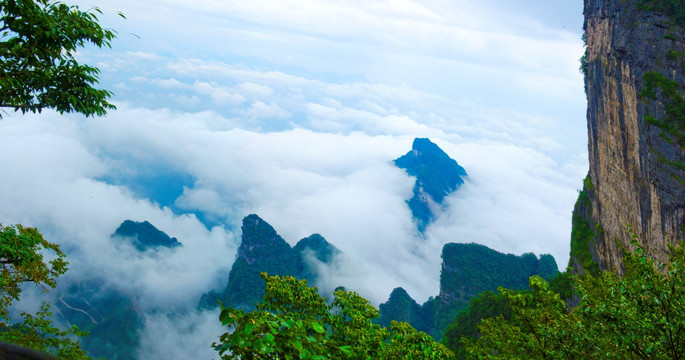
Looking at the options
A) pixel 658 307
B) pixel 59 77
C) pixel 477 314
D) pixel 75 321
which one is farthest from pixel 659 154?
pixel 75 321

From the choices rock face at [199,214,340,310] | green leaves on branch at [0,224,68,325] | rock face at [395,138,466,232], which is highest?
rock face at [395,138,466,232]

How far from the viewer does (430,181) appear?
6535 inches

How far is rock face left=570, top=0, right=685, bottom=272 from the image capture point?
26781mm

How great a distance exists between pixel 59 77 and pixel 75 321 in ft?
278

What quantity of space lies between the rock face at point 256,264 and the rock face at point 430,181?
269 feet

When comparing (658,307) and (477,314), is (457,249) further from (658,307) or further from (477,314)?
(658,307)

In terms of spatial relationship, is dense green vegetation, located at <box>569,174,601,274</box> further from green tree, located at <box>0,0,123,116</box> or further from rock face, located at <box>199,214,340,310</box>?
rock face, located at <box>199,214,340,310</box>

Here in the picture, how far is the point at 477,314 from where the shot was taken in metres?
47.6

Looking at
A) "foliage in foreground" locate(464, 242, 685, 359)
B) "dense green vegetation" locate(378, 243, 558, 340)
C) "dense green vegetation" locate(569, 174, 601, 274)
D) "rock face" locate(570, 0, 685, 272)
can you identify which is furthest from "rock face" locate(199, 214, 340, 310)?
"foliage in foreground" locate(464, 242, 685, 359)

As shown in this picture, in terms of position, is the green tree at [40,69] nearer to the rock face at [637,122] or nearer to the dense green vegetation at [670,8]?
the rock face at [637,122]

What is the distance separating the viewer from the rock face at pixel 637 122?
2678 centimetres

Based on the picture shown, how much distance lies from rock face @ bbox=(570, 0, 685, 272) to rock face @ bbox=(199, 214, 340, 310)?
188 ft

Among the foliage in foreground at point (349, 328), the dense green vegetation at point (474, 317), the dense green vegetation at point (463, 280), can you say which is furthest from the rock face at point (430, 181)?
the foliage in foreground at point (349, 328)

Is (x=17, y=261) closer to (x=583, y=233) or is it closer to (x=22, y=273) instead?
(x=22, y=273)
